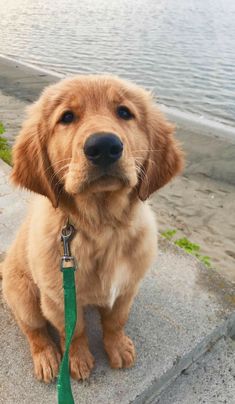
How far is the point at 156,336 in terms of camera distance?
7.93 feet

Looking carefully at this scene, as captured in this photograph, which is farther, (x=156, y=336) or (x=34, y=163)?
(x=156, y=336)

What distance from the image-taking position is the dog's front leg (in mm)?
2211

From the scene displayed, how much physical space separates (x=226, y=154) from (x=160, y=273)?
12.8 ft

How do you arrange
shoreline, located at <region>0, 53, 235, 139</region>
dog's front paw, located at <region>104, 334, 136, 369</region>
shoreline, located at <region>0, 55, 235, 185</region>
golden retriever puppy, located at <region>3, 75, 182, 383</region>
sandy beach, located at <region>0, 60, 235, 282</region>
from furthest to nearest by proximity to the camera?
shoreline, located at <region>0, 53, 235, 139</region>
shoreline, located at <region>0, 55, 235, 185</region>
sandy beach, located at <region>0, 60, 235, 282</region>
dog's front paw, located at <region>104, 334, 136, 369</region>
golden retriever puppy, located at <region>3, 75, 182, 383</region>

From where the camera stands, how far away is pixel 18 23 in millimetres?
21891

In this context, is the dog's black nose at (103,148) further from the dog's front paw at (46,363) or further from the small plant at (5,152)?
the small plant at (5,152)

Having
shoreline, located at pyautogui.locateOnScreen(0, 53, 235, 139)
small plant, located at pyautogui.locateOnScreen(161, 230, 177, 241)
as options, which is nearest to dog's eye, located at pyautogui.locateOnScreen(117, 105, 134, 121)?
small plant, located at pyautogui.locateOnScreen(161, 230, 177, 241)

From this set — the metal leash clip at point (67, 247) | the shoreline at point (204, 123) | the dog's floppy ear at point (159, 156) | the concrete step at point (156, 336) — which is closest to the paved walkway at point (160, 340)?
the concrete step at point (156, 336)

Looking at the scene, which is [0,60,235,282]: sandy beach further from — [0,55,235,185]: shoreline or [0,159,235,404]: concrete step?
[0,159,235,404]: concrete step

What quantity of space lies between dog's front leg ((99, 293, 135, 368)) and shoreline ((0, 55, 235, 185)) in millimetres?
3633

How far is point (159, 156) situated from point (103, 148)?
1.94 feet

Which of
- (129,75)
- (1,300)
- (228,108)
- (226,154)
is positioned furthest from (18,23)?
(1,300)

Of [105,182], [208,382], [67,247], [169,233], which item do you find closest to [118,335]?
[208,382]

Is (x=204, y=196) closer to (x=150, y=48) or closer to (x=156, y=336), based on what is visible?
A: (x=156, y=336)
